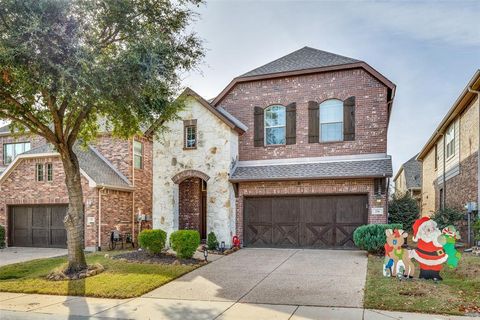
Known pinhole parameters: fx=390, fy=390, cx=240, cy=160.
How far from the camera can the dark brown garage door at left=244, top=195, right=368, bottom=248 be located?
15266 millimetres

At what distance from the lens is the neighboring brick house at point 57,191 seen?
1834cm

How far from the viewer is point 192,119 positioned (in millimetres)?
16766

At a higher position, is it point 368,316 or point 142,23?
point 142,23

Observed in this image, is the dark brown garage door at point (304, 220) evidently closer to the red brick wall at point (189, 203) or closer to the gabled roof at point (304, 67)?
the red brick wall at point (189, 203)

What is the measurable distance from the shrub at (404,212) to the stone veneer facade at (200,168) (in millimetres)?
6945

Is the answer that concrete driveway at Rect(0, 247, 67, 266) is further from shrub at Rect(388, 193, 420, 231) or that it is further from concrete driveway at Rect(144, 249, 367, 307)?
shrub at Rect(388, 193, 420, 231)

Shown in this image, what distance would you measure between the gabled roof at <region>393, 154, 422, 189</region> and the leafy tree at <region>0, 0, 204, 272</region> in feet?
86.4

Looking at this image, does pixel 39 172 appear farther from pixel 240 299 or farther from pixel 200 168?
pixel 240 299

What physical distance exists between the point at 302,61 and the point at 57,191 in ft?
42.6

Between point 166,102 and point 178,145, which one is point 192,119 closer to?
point 178,145

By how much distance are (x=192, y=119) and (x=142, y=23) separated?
18.6 ft

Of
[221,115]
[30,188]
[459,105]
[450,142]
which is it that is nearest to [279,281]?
[221,115]

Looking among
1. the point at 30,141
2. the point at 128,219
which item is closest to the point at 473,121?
the point at 128,219

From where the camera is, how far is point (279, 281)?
10.2m
